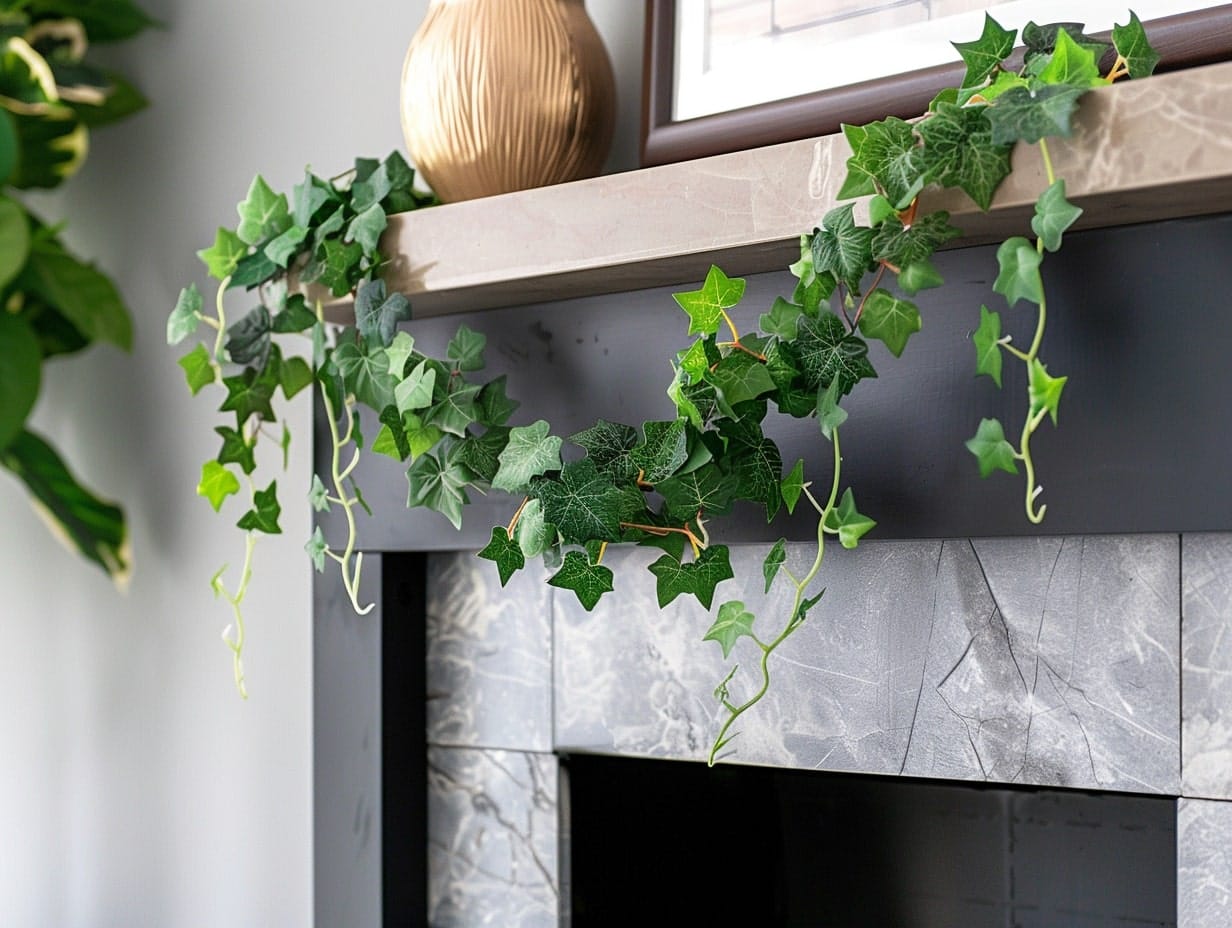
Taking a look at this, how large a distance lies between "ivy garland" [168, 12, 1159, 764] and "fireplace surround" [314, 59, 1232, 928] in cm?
4

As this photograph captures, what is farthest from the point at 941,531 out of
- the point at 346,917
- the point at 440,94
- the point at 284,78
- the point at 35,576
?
the point at 35,576

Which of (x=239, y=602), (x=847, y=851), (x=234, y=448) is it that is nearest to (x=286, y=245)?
(x=234, y=448)

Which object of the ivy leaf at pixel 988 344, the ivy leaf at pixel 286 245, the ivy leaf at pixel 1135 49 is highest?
the ivy leaf at pixel 1135 49

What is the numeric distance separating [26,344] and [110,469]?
4.66ft

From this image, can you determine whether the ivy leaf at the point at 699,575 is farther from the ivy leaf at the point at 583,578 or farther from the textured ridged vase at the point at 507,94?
the textured ridged vase at the point at 507,94

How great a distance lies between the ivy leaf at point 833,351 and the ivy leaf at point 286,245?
0.47 meters

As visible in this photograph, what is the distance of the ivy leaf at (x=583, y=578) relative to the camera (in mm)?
821

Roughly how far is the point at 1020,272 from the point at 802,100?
30 centimetres

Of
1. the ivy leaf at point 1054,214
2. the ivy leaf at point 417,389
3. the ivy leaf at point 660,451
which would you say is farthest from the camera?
the ivy leaf at point 417,389

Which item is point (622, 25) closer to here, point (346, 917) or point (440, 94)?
point (440, 94)

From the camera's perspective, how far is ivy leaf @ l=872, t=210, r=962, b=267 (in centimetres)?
73

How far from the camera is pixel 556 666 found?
1.12 metres

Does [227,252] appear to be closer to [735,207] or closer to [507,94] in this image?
[507,94]

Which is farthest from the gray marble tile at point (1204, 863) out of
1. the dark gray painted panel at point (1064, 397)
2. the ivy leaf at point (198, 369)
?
the ivy leaf at point (198, 369)
